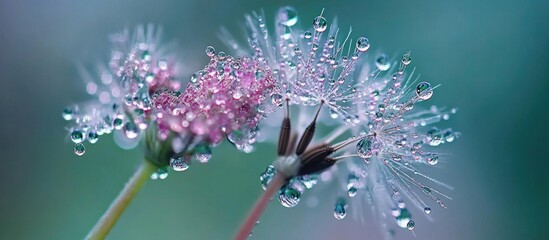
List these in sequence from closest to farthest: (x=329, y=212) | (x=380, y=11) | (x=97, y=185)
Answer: (x=329, y=212) → (x=97, y=185) → (x=380, y=11)

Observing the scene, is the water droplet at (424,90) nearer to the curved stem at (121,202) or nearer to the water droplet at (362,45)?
the water droplet at (362,45)

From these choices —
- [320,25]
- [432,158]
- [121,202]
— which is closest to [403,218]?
[432,158]

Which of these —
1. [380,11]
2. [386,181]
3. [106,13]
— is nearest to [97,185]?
[106,13]

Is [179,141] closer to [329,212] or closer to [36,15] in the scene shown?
[329,212]

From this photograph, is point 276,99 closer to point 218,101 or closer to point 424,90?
point 218,101

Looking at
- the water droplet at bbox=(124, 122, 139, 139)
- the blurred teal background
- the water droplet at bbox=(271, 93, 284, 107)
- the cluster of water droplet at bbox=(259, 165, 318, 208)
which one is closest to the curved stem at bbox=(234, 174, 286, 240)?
the cluster of water droplet at bbox=(259, 165, 318, 208)
